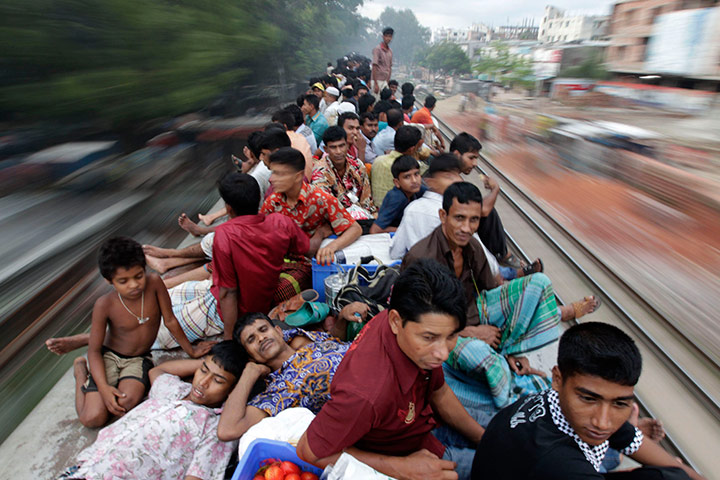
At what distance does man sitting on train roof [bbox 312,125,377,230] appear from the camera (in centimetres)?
Result: 365

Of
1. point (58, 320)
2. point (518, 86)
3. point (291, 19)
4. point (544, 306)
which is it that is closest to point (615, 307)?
point (544, 306)

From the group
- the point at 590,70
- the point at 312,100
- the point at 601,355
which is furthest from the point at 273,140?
the point at 590,70

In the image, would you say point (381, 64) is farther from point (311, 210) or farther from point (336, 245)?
point (336, 245)

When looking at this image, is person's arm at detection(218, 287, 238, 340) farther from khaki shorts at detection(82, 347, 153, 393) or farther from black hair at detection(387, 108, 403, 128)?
black hair at detection(387, 108, 403, 128)

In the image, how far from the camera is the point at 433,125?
6.20m

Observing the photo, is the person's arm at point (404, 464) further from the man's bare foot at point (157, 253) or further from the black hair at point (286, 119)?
the black hair at point (286, 119)

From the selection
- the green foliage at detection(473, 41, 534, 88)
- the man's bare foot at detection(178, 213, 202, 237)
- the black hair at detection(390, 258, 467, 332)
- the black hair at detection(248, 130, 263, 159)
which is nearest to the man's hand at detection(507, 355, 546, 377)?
the black hair at detection(390, 258, 467, 332)

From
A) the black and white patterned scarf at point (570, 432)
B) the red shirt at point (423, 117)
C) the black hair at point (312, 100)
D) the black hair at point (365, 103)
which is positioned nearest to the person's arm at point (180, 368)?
the black and white patterned scarf at point (570, 432)

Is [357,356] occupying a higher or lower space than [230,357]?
higher

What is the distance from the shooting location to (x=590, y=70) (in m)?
6.61

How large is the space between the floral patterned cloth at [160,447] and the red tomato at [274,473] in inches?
15.8

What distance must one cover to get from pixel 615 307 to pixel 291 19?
1674cm

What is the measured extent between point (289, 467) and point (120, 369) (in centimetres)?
129

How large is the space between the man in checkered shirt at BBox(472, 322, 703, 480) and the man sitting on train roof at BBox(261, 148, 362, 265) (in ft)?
5.43
